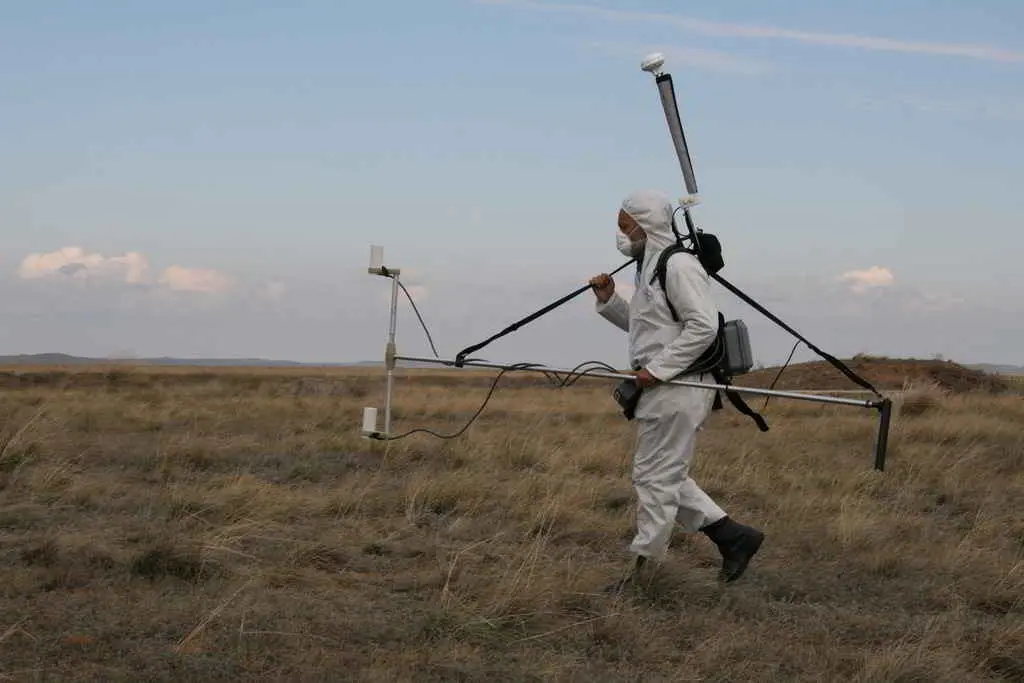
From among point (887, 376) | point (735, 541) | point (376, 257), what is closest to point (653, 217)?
point (735, 541)

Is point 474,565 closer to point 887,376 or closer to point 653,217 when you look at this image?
point 653,217

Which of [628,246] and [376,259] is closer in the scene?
[628,246]

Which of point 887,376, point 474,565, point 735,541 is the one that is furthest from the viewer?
point 887,376

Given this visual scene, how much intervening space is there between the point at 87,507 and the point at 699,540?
4.40 m

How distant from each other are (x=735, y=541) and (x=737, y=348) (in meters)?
1.11

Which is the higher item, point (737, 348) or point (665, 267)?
point (665, 267)

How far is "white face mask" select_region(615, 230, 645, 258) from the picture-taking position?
20.9 feet

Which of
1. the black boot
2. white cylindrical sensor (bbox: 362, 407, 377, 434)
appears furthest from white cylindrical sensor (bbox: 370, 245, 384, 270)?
the black boot

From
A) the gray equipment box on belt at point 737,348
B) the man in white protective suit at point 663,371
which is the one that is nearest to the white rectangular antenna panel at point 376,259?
the man in white protective suit at point 663,371

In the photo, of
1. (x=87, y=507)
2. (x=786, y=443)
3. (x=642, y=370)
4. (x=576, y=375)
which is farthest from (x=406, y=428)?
(x=642, y=370)

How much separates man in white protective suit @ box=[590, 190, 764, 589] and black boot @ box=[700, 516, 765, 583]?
0.07m

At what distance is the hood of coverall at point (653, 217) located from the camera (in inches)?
246

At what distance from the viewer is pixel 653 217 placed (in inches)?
246

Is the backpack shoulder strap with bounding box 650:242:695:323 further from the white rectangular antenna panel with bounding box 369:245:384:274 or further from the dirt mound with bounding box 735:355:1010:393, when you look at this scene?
the dirt mound with bounding box 735:355:1010:393
